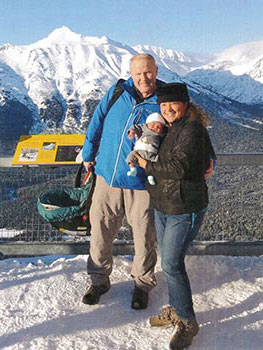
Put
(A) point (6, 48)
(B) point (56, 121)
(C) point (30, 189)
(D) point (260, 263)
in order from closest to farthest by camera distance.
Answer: (D) point (260, 263), (C) point (30, 189), (B) point (56, 121), (A) point (6, 48)

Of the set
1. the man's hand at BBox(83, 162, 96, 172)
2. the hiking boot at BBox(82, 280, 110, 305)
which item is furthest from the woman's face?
the hiking boot at BBox(82, 280, 110, 305)

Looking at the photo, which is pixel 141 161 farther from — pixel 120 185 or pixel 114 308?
pixel 114 308

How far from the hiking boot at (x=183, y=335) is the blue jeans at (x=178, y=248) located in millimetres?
45

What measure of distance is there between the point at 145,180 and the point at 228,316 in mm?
1159

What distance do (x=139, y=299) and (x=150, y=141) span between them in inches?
50.4

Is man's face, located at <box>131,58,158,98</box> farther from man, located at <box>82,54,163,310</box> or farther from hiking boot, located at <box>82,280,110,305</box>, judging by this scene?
hiking boot, located at <box>82,280,110,305</box>

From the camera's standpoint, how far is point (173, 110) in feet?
7.96

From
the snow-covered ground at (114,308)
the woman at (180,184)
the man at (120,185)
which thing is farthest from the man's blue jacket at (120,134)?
the snow-covered ground at (114,308)

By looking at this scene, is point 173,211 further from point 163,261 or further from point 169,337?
point 169,337

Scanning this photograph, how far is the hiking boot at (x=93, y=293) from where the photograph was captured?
3094 mm

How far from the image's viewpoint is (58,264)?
3.72 metres

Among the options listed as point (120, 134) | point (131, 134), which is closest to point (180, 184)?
point (131, 134)

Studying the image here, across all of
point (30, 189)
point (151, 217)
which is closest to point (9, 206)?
point (30, 189)

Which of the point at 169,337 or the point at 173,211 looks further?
the point at 169,337
